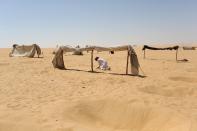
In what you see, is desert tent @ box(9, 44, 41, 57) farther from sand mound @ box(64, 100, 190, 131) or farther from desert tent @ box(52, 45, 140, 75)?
sand mound @ box(64, 100, 190, 131)

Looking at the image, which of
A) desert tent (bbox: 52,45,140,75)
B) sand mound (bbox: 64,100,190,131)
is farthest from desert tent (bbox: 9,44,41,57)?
sand mound (bbox: 64,100,190,131)

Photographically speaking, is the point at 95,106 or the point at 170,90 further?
the point at 170,90

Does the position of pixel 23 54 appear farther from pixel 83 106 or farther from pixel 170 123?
pixel 170 123

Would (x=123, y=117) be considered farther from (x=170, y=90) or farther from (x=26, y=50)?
(x=26, y=50)

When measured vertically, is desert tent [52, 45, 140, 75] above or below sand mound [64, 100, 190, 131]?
above

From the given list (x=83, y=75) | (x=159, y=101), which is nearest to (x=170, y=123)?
(x=159, y=101)

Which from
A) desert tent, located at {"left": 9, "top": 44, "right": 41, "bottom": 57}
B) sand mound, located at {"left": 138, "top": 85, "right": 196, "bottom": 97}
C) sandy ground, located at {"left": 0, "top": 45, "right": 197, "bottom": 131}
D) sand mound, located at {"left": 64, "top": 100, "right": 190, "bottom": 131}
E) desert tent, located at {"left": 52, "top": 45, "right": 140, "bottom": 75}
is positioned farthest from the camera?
desert tent, located at {"left": 9, "top": 44, "right": 41, "bottom": 57}

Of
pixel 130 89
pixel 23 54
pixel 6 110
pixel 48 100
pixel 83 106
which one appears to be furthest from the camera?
pixel 23 54

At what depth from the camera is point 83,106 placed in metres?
10.0

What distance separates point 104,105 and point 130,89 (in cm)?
313

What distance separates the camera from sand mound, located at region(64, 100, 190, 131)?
8.48 m

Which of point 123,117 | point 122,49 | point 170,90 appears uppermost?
point 122,49

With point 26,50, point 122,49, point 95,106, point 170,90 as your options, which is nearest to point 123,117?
point 95,106

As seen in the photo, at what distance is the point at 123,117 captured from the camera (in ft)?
31.0
